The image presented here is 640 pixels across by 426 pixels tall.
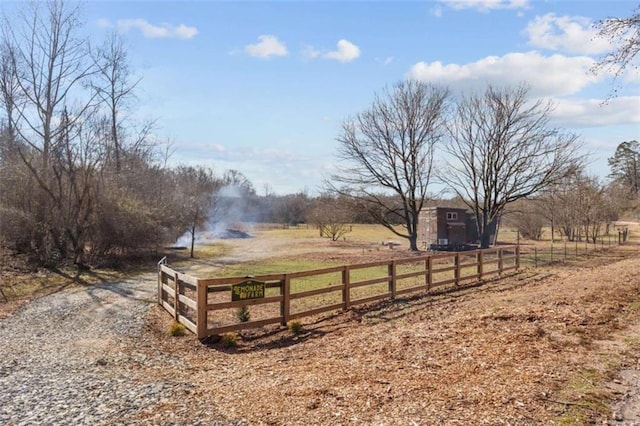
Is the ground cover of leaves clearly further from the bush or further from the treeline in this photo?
the treeline

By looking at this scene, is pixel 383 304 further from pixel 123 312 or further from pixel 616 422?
pixel 616 422

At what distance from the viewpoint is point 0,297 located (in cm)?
1150

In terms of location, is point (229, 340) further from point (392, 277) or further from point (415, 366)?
point (392, 277)

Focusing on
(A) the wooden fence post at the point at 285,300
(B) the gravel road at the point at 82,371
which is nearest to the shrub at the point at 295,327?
(A) the wooden fence post at the point at 285,300

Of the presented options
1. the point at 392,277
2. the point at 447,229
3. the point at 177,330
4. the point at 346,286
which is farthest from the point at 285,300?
the point at 447,229

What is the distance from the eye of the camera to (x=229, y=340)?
7051 millimetres

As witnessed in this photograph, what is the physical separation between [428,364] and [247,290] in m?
3.65

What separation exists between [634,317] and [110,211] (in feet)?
57.4

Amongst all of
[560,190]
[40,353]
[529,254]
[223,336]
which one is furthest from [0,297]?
[560,190]

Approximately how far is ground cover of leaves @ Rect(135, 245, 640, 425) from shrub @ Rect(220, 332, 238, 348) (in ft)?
0.49

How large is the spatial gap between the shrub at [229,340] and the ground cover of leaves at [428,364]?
0.49 ft

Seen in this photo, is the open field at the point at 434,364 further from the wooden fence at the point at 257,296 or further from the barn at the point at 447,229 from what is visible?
the barn at the point at 447,229

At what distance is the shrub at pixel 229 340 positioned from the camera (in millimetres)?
7020

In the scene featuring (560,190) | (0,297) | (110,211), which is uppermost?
(560,190)
